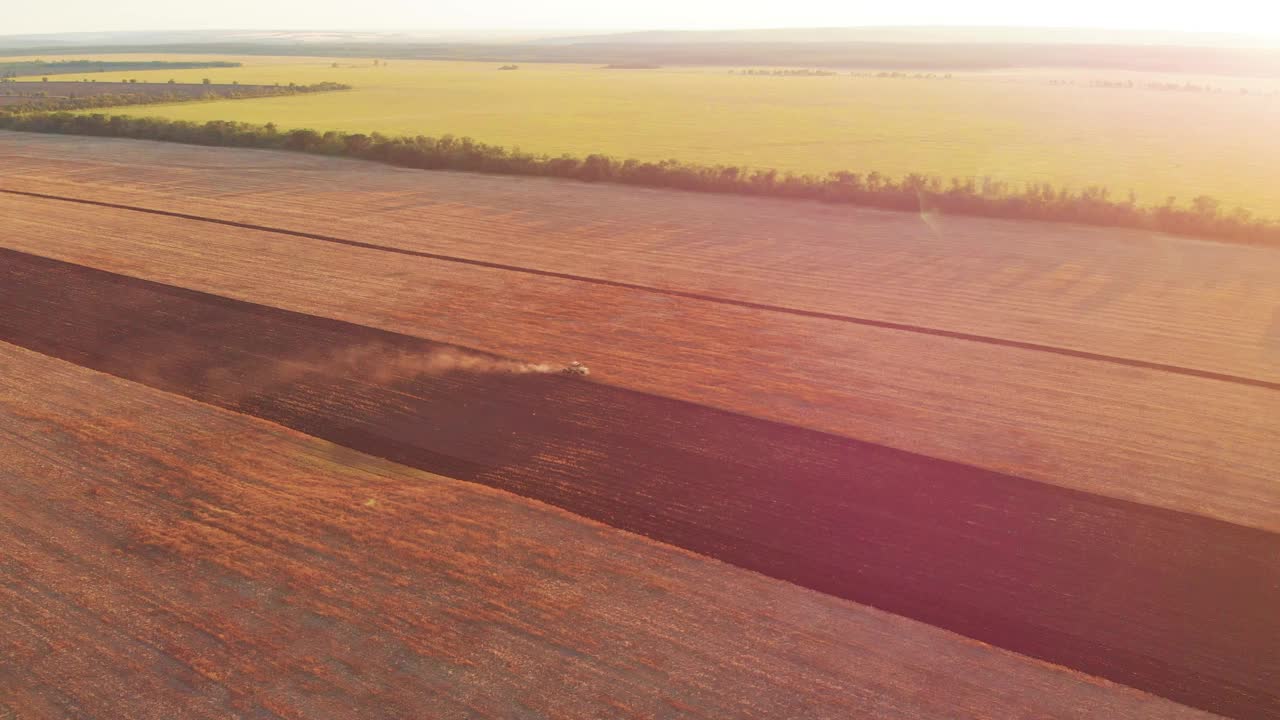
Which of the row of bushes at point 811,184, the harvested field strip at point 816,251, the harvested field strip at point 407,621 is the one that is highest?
the row of bushes at point 811,184

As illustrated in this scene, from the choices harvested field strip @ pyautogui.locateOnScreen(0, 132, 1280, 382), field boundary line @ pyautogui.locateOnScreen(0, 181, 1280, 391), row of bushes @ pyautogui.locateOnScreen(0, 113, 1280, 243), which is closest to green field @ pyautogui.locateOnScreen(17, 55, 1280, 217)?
row of bushes @ pyautogui.locateOnScreen(0, 113, 1280, 243)

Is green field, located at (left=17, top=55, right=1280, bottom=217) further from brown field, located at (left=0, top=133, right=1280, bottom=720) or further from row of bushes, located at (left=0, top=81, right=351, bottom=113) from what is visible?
brown field, located at (left=0, top=133, right=1280, bottom=720)

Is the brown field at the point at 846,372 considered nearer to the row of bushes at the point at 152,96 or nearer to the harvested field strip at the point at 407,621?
the harvested field strip at the point at 407,621

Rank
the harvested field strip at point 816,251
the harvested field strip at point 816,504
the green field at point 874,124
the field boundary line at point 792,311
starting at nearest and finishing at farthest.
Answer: the harvested field strip at point 816,504 → the field boundary line at point 792,311 → the harvested field strip at point 816,251 → the green field at point 874,124

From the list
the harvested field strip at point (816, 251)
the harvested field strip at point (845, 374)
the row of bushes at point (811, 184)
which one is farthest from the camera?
the row of bushes at point (811, 184)

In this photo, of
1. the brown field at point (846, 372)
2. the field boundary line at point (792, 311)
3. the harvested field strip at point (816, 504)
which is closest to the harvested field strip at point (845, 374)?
the brown field at point (846, 372)

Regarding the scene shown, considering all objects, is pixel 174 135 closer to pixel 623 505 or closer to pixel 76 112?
pixel 76 112

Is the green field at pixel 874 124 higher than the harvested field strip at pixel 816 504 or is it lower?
higher

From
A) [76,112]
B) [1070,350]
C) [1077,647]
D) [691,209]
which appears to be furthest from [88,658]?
[76,112]

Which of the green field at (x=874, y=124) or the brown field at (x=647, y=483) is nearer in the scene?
the brown field at (x=647, y=483)
